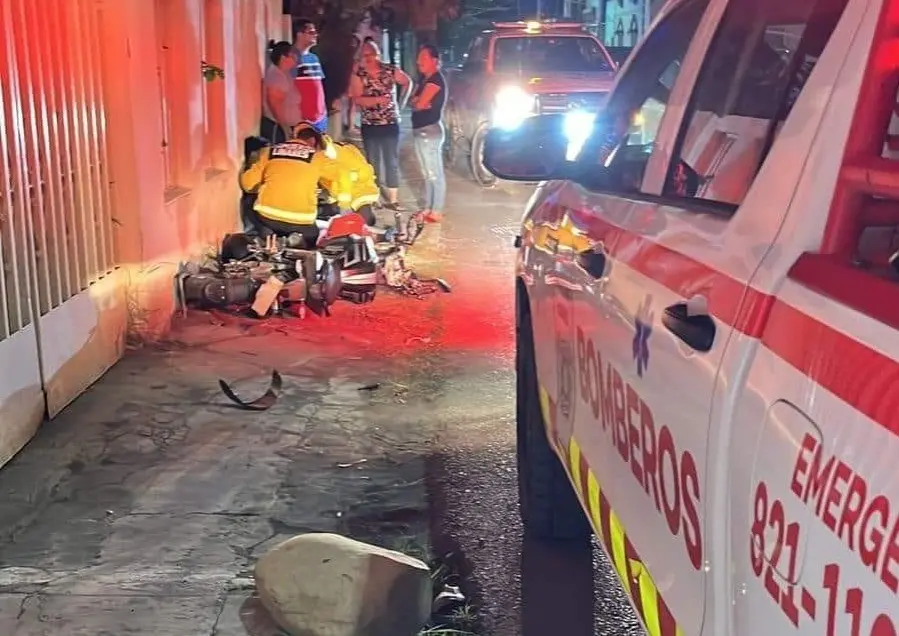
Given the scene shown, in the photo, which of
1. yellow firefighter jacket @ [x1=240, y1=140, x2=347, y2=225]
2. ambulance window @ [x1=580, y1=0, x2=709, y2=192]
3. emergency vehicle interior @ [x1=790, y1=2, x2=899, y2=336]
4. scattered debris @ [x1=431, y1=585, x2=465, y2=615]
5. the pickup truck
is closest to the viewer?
emergency vehicle interior @ [x1=790, y1=2, x2=899, y2=336]

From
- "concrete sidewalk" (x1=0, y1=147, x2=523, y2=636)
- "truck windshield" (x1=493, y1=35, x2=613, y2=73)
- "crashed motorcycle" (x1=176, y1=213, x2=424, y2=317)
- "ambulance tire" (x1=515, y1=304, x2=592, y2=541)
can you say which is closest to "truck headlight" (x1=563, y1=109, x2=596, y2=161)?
"ambulance tire" (x1=515, y1=304, x2=592, y2=541)

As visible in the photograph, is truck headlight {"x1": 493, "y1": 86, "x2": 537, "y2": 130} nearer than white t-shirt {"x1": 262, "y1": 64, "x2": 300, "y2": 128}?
No

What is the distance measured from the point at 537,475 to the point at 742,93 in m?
1.87

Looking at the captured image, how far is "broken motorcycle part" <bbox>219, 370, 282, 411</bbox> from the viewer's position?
19.1ft

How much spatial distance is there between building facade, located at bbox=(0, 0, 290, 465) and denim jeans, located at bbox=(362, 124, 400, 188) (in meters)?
3.42

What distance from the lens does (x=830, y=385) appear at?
1.40 metres

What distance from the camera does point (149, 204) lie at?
6945 millimetres

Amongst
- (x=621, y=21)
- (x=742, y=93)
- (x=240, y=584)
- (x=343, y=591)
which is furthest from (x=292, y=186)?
(x=621, y=21)

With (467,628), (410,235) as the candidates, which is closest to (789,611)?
(467,628)

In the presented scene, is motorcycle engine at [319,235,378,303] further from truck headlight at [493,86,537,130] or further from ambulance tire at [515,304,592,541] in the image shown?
truck headlight at [493,86,537,130]

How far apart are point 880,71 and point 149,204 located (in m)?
5.93

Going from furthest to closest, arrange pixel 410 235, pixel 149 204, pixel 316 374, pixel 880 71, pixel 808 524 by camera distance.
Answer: pixel 410 235 < pixel 149 204 < pixel 316 374 < pixel 880 71 < pixel 808 524

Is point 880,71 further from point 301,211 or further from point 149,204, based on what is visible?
point 301,211

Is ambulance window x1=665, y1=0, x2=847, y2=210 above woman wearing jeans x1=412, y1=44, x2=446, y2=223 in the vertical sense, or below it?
above
